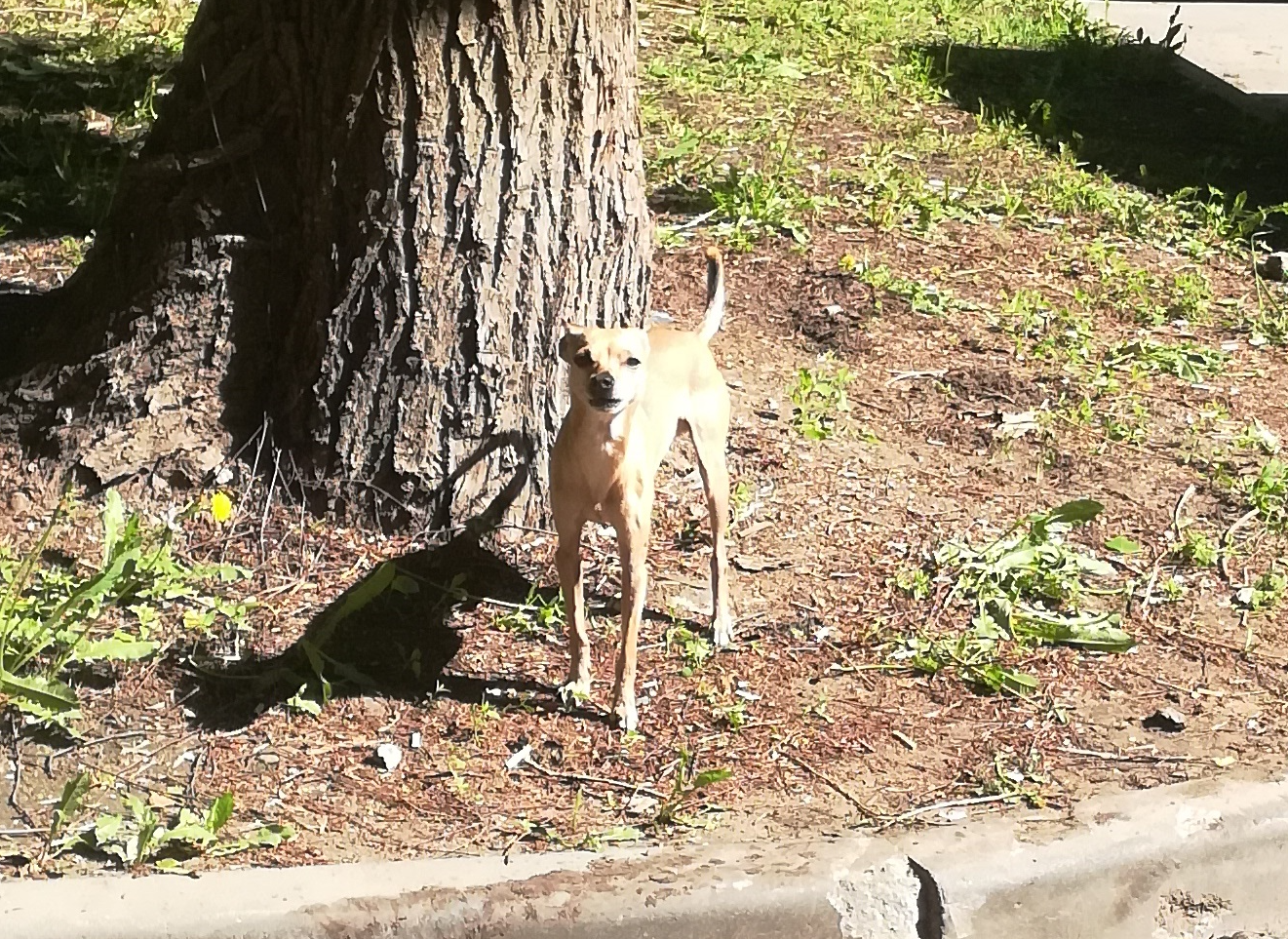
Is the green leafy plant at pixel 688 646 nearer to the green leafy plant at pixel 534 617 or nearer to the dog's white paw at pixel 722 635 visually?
the dog's white paw at pixel 722 635

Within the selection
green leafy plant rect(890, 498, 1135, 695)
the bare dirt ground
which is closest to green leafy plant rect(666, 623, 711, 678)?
the bare dirt ground

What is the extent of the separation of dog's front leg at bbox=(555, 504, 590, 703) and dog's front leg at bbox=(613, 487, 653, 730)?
101 mm

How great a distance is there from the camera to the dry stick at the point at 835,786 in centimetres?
332

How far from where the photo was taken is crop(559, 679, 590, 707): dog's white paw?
3.62 metres

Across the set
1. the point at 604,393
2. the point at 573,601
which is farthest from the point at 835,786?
the point at 604,393

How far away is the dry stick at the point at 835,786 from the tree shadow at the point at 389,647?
46cm

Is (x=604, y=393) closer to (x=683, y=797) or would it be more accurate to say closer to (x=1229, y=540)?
(x=683, y=797)

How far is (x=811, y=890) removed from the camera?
3061 millimetres

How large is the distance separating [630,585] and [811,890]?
81 cm

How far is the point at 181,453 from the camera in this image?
4.09 meters

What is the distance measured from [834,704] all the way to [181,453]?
1819 mm

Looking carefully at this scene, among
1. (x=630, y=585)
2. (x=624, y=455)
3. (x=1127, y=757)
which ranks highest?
(x=624, y=455)

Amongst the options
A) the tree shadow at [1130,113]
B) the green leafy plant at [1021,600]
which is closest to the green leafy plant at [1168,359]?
the green leafy plant at [1021,600]

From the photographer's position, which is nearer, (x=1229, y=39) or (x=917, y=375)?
(x=917, y=375)
